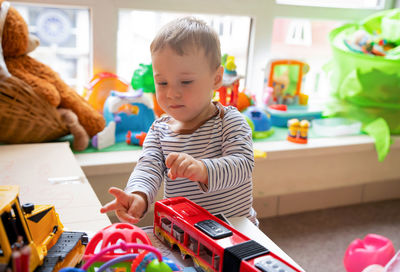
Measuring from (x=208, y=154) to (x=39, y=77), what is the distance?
29.3 inches

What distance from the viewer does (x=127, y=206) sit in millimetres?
591

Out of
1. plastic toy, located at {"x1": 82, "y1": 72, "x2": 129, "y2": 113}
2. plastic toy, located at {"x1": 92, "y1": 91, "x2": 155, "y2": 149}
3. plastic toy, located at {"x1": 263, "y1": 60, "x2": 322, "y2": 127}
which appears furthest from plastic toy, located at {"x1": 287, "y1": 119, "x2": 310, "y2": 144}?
plastic toy, located at {"x1": 82, "y1": 72, "x2": 129, "y2": 113}

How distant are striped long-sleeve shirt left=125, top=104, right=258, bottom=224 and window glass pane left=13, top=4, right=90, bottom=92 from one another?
2.91 ft

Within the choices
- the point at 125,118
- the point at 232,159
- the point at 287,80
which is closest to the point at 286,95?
the point at 287,80

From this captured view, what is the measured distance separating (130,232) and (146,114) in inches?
36.2

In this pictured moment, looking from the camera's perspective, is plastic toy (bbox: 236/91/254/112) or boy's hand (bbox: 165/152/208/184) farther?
plastic toy (bbox: 236/91/254/112)

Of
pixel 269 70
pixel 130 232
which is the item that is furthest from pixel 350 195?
pixel 130 232

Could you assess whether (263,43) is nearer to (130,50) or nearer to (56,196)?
(130,50)

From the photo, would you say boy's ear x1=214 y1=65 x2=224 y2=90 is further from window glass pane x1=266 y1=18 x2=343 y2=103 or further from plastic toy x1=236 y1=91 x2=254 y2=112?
window glass pane x1=266 y1=18 x2=343 y2=103

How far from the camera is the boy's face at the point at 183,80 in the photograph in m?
0.62

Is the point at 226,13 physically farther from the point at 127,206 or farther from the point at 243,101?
the point at 127,206

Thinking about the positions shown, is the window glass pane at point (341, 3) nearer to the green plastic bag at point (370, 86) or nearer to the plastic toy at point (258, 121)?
the green plastic bag at point (370, 86)

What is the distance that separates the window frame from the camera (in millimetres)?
1460

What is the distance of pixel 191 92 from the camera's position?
0.64 m
